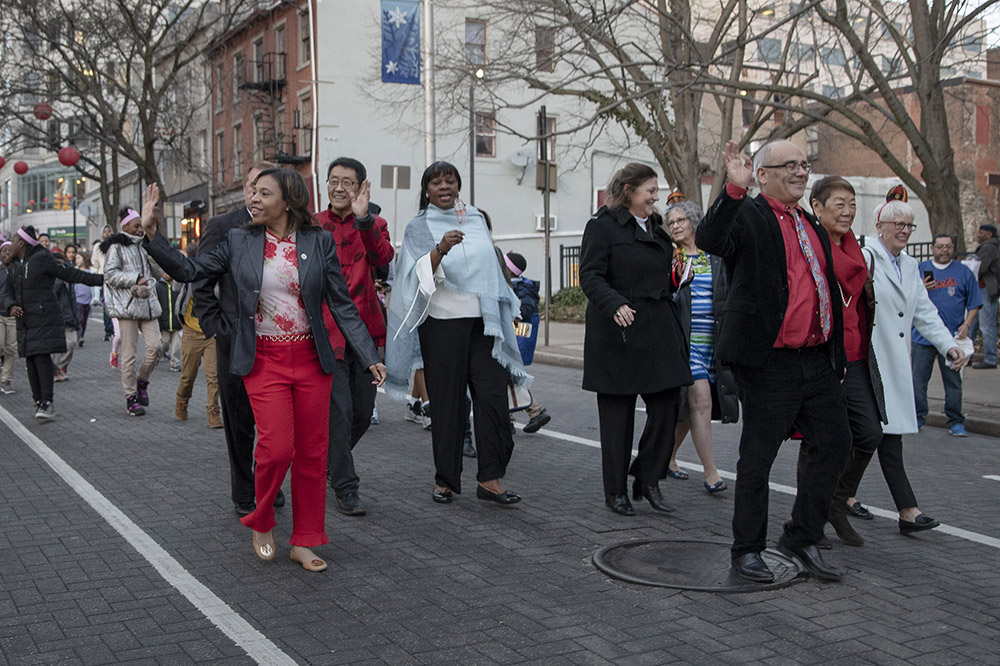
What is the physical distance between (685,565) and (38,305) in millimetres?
7966

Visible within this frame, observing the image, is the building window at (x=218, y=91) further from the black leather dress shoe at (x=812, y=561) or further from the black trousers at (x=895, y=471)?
the black leather dress shoe at (x=812, y=561)

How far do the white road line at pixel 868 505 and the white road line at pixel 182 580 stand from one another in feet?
11.8

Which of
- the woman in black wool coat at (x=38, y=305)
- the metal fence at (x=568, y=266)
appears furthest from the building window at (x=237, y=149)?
the woman in black wool coat at (x=38, y=305)

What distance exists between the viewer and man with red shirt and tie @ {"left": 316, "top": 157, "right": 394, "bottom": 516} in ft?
20.7

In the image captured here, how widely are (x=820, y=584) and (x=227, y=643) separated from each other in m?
2.53

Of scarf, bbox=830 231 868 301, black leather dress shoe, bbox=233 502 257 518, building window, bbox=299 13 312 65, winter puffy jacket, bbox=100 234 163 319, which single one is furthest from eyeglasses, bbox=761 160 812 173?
building window, bbox=299 13 312 65

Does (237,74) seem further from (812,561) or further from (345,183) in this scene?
(812,561)

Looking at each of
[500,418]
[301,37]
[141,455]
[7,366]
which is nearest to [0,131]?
[301,37]

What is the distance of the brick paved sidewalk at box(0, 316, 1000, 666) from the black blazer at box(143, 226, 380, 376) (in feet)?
3.37

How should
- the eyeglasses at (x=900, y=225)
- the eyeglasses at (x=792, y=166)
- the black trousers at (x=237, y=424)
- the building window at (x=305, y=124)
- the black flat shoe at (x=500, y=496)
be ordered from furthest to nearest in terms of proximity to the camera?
the building window at (x=305, y=124) < the black flat shoe at (x=500, y=496) < the eyeglasses at (x=900, y=225) < the black trousers at (x=237, y=424) < the eyeglasses at (x=792, y=166)

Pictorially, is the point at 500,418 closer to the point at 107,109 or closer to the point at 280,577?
the point at 280,577

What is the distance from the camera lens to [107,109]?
32.1 m

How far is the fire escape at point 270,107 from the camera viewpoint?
37188 mm

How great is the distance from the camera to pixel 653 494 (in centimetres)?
641
